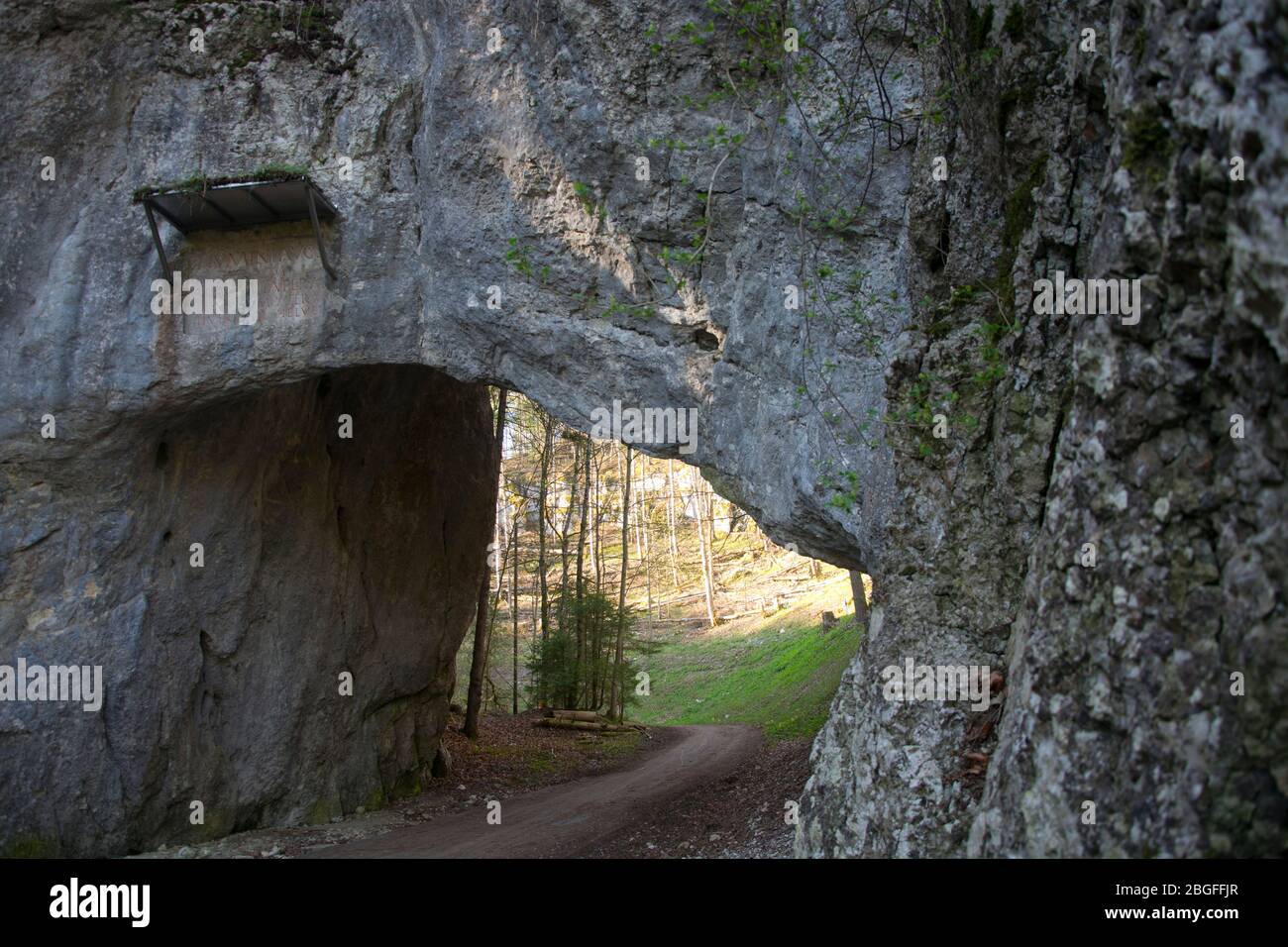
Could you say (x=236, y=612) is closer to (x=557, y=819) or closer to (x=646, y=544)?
(x=557, y=819)

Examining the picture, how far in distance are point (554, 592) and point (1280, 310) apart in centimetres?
1802

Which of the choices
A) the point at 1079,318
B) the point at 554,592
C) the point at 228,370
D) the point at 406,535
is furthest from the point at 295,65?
the point at 554,592

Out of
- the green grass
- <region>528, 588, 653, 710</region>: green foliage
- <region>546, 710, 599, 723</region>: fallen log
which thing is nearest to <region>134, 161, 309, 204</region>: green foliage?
the green grass

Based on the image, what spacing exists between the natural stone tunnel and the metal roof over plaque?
339 millimetres

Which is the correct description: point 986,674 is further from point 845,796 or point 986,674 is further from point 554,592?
point 554,592

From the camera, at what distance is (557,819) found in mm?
10570

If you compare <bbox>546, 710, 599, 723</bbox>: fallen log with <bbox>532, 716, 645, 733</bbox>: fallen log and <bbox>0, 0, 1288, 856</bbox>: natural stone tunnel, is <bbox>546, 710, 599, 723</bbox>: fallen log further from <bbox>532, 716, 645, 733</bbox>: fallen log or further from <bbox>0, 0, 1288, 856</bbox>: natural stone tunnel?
<bbox>0, 0, 1288, 856</bbox>: natural stone tunnel

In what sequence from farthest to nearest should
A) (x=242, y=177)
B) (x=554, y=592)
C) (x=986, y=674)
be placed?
1. (x=554, y=592)
2. (x=242, y=177)
3. (x=986, y=674)

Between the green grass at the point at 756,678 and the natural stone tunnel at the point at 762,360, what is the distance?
8.75 m

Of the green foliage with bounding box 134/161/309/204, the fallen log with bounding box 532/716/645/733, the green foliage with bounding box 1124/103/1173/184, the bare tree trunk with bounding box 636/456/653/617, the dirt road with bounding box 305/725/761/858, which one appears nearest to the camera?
the green foliage with bounding box 1124/103/1173/184

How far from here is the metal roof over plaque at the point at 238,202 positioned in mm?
8672

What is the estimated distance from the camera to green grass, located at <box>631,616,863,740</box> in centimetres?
2003

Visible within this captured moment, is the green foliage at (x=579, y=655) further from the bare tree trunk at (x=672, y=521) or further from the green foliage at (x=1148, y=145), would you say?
the bare tree trunk at (x=672, y=521)

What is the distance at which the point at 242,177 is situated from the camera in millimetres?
8789
